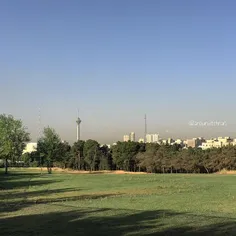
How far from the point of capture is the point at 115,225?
38.9ft

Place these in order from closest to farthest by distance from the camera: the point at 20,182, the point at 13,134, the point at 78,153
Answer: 1. the point at 20,182
2. the point at 13,134
3. the point at 78,153

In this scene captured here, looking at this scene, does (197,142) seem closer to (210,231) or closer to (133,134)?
(133,134)

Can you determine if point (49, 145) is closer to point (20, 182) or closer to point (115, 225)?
point (20, 182)

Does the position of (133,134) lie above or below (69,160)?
above

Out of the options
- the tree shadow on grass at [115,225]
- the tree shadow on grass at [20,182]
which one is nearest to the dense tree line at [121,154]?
the tree shadow on grass at [20,182]

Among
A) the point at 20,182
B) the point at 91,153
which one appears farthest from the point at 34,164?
the point at 20,182

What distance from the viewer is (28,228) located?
461 inches

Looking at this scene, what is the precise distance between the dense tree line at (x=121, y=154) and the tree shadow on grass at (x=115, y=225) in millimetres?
60837

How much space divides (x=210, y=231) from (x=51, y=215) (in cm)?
568

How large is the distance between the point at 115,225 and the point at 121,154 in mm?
91159

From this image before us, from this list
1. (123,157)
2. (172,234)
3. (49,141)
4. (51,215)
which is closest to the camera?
(172,234)

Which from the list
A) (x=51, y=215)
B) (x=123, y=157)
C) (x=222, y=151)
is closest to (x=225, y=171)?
(x=222, y=151)

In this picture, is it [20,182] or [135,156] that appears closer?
[20,182]

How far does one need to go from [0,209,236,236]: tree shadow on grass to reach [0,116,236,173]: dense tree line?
60837 mm
